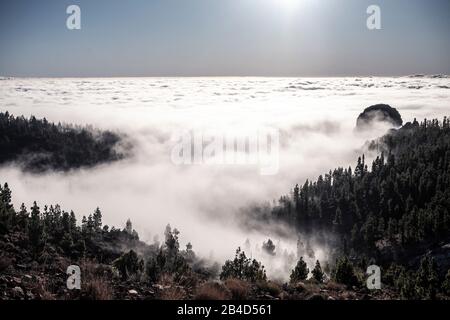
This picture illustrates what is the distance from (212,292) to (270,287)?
2.98 m

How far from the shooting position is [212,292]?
559 inches

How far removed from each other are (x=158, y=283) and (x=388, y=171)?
173650 mm

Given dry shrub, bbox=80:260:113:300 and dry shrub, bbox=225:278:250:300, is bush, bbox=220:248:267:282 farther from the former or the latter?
dry shrub, bbox=80:260:113:300

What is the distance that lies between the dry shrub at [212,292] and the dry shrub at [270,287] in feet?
6.83

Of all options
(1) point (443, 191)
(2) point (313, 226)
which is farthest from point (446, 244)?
(2) point (313, 226)

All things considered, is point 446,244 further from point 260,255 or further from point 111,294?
point 111,294

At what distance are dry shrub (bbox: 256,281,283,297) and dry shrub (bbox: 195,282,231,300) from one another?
2083 millimetres

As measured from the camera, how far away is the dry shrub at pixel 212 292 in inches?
550

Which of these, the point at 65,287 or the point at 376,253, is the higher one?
the point at 65,287

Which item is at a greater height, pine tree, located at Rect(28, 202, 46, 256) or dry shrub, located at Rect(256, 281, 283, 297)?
dry shrub, located at Rect(256, 281, 283, 297)

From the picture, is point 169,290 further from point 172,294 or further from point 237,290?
point 237,290

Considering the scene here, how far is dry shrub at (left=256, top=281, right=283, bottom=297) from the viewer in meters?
15.9

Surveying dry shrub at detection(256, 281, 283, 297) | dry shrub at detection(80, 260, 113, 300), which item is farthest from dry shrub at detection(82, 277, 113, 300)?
dry shrub at detection(256, 281, 283, 297)
